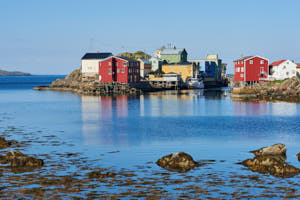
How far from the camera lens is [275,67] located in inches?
3403

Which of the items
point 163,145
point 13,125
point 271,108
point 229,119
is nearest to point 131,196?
point 163,145

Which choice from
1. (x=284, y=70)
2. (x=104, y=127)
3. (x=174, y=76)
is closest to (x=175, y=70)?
(x=174, y=76)

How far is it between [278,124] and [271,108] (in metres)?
15.6

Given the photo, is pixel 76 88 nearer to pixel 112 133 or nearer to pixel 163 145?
pixel 112 133

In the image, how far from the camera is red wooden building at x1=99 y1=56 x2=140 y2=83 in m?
93.3

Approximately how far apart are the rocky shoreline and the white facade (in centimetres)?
552

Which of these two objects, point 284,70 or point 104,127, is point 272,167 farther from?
point 284,70

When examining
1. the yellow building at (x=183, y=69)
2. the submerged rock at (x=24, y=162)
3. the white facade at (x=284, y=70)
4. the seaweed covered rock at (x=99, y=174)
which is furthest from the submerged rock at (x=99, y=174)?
the yellow building at (x=183, y=69)

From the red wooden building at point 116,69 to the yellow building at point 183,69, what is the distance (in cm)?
2108

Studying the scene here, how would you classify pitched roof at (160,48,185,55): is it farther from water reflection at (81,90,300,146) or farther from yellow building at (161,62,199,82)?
water reflection at (81,90,300,146)

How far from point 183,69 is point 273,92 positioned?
129ft

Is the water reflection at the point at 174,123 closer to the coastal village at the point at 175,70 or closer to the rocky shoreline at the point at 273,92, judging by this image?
the rocky shoreline at the point at 273,92

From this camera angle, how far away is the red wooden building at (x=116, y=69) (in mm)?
93275

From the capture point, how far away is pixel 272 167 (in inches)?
741
